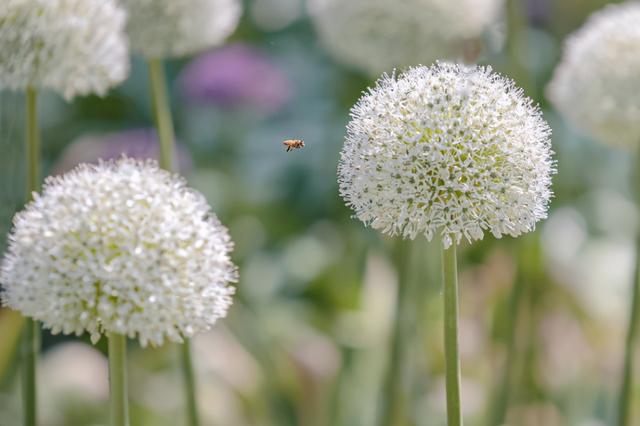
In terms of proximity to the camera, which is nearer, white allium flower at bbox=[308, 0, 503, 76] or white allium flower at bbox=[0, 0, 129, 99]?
white allium flower at bbox=[0, 0, 129, 99]

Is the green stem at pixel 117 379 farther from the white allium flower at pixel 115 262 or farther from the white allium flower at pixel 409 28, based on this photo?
the white allium flower at pixel 409 28

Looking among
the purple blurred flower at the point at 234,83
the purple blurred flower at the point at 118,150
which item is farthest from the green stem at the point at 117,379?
the purple blurred flower at the point at 234,83

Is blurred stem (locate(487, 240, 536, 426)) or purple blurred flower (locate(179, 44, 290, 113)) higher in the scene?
purple blurred flower (locate(179, 44, 290, 113))

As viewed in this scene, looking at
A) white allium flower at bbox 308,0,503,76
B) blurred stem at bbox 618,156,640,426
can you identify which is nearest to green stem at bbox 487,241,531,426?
blurred stem at bbox 618,156,640,426

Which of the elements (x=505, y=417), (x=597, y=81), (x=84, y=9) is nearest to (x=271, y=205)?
(x=505, y=417)

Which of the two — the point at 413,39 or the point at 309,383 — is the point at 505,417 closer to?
the point at 309,383

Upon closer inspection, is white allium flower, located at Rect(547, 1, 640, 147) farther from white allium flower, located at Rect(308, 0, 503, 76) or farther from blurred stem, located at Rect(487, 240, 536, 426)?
blurred stem, located at Rect(487, 240, 536, 426)
